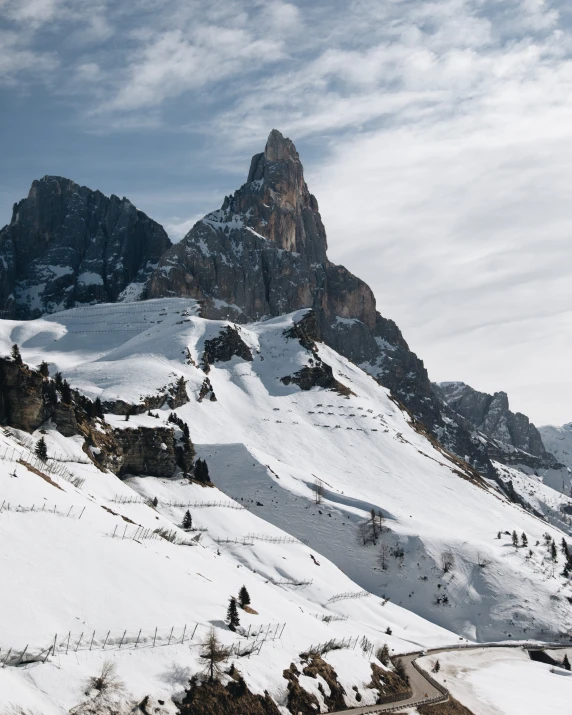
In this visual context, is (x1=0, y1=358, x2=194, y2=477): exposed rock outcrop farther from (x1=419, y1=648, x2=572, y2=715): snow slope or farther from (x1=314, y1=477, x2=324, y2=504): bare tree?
(x1=419, y1=648, x2=572, y2=715): snow slope

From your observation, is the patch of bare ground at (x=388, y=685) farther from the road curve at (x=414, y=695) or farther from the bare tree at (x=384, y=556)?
the bare tree at (x=384, y=556)

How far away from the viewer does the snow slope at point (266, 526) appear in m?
33.3

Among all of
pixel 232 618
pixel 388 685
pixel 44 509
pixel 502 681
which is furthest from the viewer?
pixel 502 681

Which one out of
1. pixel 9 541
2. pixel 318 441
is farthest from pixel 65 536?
pixel 318 441

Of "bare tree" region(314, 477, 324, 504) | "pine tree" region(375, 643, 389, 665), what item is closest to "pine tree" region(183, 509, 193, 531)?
"pine tree" region(375, 643, 389, 665)

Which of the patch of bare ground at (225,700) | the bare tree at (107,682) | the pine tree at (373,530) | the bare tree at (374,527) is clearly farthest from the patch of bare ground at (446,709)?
the bare tree at (374,527)

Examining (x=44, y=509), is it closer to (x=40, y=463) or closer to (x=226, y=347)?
(x=40, y=463)

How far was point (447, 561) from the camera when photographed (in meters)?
89.8

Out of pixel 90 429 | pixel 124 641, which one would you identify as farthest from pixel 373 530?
pixel 124 641

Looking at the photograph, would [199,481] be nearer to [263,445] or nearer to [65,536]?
[263,445]

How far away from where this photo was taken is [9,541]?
110ft

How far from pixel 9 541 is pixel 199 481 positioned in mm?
54754

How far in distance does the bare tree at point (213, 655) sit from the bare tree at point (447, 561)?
6333cm

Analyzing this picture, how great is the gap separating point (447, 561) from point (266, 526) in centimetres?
2684
